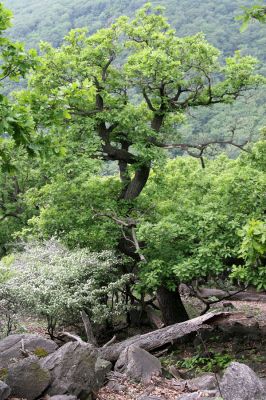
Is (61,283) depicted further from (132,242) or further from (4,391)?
(4,391)

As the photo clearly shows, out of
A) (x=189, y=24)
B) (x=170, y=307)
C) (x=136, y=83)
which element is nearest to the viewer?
(x=170, y=307)

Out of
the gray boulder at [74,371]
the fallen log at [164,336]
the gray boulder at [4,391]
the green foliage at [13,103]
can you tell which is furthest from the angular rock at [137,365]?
the green foliage at [13,103]

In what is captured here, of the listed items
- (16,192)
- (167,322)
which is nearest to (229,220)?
(167,322)

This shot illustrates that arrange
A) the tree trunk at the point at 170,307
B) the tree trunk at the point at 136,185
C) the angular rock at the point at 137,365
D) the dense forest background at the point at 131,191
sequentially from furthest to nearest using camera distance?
1. the tree trunk at the point at 136,185
2. the tree trunk at the point at 170,307
3. the dense forest background at the point at 131,191
4. the angular rock at the point at 137,365

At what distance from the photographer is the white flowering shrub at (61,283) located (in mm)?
12070

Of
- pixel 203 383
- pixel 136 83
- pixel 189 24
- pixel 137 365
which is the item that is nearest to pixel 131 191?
pixel 136 83

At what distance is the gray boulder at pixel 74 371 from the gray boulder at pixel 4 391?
3.25 ft

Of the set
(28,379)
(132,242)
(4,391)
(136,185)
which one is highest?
(4,391)

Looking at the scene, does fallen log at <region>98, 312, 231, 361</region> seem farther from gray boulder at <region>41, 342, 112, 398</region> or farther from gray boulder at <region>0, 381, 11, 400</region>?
gray boulder at <region>0, 381, 11, 400</region>

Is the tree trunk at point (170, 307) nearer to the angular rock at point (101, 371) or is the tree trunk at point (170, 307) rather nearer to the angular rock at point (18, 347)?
the angular rock at point (101, 371)

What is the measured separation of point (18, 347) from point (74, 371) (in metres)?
1.90

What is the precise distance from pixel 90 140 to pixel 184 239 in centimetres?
445

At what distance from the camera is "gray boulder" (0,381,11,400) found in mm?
7395

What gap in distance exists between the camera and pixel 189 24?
114188 mm
